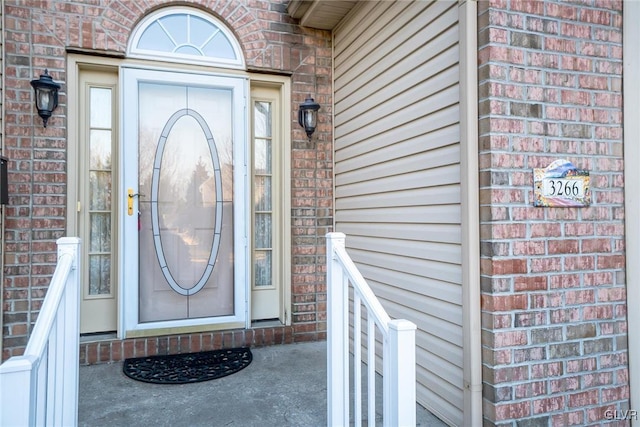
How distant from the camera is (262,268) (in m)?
3.57

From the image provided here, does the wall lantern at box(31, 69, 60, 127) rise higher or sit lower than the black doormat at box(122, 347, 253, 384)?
higher

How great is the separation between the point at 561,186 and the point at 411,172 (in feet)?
2.61

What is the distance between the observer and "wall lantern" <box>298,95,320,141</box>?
11.4 ft

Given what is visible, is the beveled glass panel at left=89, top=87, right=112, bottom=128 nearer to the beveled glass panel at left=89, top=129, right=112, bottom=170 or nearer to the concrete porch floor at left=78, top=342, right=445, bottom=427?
the beveled glass panel at left=89, top=129, right=112, bottom=170

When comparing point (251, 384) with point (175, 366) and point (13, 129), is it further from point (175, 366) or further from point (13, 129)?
point (13, 129)

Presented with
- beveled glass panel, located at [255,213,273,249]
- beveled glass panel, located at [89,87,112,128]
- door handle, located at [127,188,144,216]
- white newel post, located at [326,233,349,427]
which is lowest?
white newel post, located at [326,233,349,427]

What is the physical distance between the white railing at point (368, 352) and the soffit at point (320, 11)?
2047 mm

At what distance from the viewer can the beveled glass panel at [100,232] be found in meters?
3.18

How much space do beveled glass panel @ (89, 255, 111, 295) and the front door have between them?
0.20m

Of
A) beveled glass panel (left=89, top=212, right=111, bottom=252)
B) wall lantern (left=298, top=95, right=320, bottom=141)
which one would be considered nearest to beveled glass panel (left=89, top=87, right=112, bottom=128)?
beveled glass panel (left=89, top=212, right=111, bottom=252)

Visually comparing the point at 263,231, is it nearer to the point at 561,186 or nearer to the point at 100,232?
the point at 100,232

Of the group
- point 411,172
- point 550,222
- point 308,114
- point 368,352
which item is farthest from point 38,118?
point 550,222

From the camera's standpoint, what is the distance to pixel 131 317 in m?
3.12

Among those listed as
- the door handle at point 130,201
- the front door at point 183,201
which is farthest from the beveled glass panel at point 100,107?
the door handle at point 130,201
